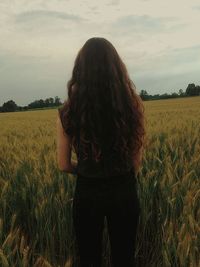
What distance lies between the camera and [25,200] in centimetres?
307

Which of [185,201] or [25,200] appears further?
[25,200]

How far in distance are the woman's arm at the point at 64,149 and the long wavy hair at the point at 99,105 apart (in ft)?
0.11

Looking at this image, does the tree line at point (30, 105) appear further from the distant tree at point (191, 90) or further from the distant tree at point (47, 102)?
the distant tree at point (191, 90)

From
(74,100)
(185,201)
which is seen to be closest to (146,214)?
(185,201)

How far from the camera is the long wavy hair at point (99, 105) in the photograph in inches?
82.0

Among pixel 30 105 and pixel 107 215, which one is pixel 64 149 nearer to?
pixel 107 215

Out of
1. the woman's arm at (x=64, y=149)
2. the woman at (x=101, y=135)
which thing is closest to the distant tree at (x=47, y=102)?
the woman's arm at (x=64, y=149)

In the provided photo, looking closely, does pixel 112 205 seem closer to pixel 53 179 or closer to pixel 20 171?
pixel 53 179

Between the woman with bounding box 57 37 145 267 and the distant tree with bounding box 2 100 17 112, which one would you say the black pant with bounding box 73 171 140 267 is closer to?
the woman with bounding box 57 37 145 267

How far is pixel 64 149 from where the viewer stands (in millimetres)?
2221

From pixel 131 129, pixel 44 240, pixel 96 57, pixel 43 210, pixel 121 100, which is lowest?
pixel 44 240

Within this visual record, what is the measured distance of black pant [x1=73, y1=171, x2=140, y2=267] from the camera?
2.10 meters

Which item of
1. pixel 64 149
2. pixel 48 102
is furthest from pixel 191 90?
pixel 64 149

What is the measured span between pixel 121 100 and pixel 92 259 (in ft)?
2.59
